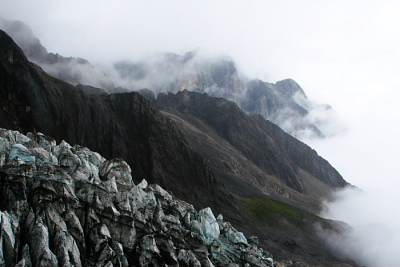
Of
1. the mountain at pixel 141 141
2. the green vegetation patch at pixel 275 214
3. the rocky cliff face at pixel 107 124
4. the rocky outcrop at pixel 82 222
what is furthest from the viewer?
the green vegetation patch at pixel 275 214

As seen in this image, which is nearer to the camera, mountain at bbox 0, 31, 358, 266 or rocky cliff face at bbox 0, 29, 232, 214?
rocky cliff face at bbox 0, 29, 232, 214

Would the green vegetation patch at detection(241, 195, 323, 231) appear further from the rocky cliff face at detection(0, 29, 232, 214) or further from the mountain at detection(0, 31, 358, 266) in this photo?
the rocky cliff face at detection(0, 29, 232, 214)

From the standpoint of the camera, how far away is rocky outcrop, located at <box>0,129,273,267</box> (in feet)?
115

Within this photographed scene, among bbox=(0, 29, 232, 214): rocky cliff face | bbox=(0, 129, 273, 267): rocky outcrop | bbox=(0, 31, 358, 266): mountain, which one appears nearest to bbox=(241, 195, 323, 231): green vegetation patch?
bbox=(0, 31, 358, 266): mountain

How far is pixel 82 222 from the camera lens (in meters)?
41.0

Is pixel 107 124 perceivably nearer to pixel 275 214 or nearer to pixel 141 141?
pixel 141 141

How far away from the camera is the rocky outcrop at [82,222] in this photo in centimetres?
3503

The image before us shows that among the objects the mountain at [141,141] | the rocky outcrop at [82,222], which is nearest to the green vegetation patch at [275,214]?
the mountain at [141,141]

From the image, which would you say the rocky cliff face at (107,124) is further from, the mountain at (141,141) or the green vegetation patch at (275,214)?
the green vegetation patch at (275,214)

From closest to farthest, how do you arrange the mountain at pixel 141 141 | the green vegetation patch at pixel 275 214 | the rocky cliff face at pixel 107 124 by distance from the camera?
the rocky cliff face at pixel 107 124
the mountain at pixel 141 141
the green vegetation patch at pixel 275 214

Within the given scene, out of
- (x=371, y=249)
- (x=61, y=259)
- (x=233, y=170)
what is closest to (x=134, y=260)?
(x=61, y=259)

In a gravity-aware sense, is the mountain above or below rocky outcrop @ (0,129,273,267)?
above

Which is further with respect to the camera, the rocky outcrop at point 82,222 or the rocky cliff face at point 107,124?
the rocky cliff face at point 107,124

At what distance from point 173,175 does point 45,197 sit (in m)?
95.7
